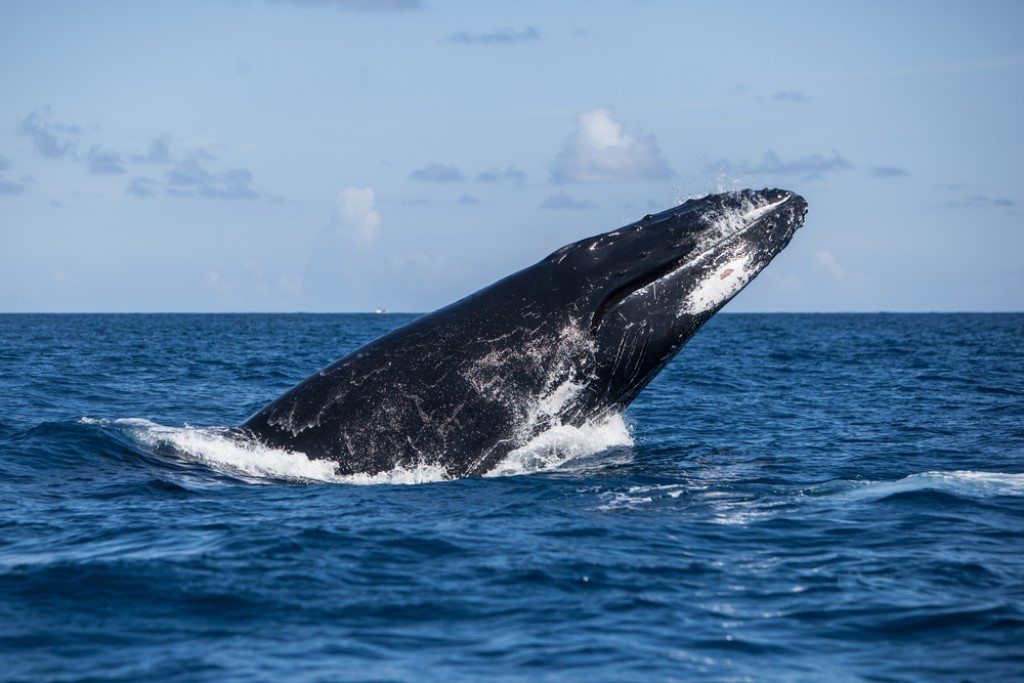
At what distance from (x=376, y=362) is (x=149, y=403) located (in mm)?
13153

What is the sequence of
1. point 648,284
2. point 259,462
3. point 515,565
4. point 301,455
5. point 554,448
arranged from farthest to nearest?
point 554,448 < point 648,284 < point 259,462 < point 301,455 < point 515,565

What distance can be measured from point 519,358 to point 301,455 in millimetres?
2457

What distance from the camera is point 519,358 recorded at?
1233 centimetres

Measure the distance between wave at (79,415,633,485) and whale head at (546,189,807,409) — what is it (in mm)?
740

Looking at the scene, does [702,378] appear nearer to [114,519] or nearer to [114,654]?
[114,519]

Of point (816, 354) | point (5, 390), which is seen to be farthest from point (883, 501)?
point (816, 354)

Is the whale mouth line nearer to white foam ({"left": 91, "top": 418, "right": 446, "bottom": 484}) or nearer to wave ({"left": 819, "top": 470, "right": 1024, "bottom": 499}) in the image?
white foam ({"left": 91, "top": 418, "right": 446, "bottom": 484})

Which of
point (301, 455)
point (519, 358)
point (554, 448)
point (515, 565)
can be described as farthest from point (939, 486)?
point (301, 455)

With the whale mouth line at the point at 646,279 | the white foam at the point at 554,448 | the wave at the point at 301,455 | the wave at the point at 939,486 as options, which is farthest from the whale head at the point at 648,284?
the wave at the point at 939,486

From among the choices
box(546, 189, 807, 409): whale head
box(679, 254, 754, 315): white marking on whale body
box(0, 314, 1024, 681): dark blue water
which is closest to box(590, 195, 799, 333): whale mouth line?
box(546, 189, 807, 409): whale head

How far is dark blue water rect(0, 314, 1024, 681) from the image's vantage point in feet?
24.9

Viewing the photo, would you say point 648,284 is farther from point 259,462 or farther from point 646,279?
point 259,462

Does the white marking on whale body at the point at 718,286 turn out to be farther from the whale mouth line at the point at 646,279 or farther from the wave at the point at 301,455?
the wave at the point at 301,455

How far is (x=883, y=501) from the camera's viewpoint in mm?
12586
